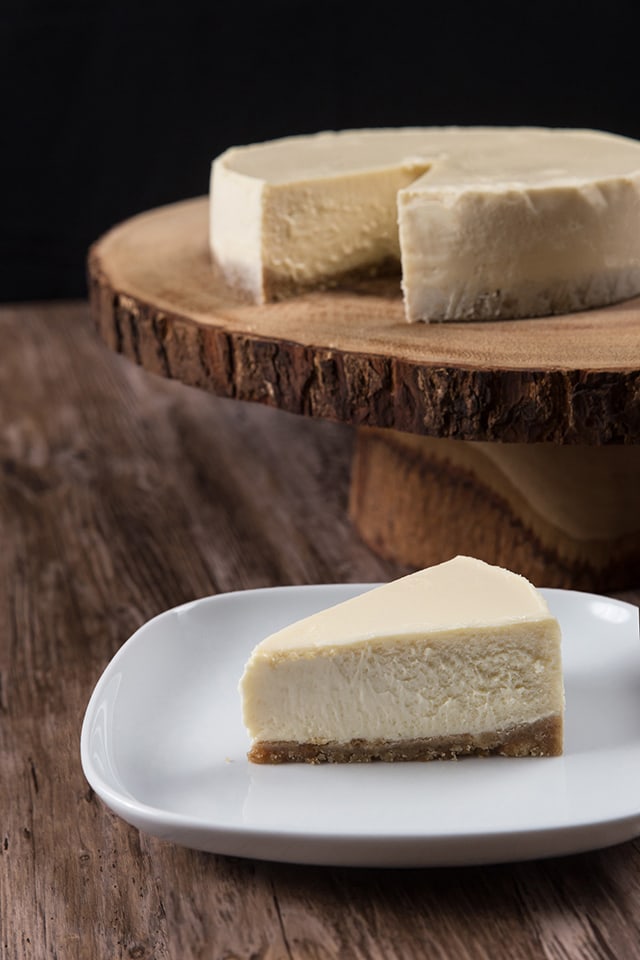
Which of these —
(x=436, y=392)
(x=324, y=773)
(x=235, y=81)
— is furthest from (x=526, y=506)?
(x=235, y=81)

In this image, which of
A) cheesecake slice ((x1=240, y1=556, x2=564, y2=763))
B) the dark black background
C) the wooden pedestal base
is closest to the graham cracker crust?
cheesecake slice ((x1=240, y1=556, x2=564, y2=763))

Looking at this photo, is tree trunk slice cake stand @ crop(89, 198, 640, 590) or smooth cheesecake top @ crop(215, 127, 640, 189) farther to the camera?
smooth cheesecake top @ crop(215, 127, 640, 189)

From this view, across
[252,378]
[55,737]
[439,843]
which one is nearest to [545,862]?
[439,843]

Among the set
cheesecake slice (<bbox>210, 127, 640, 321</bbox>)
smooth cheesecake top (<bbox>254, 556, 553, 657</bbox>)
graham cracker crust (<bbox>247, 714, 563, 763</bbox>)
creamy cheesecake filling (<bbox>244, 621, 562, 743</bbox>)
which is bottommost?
graham cracker crust (<bbox>247, 714, 563, 763</bbox>)

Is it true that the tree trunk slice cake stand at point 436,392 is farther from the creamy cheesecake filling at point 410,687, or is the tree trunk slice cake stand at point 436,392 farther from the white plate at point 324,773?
the creamy cheesecake filling at point 410,687

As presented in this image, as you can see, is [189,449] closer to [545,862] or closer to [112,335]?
[112,335]

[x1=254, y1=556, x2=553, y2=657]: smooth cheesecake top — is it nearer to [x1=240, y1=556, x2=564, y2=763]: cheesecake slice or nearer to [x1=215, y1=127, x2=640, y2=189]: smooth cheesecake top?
[x1=240, y1=556, x2=564, y2=763]: cheesecake slice
